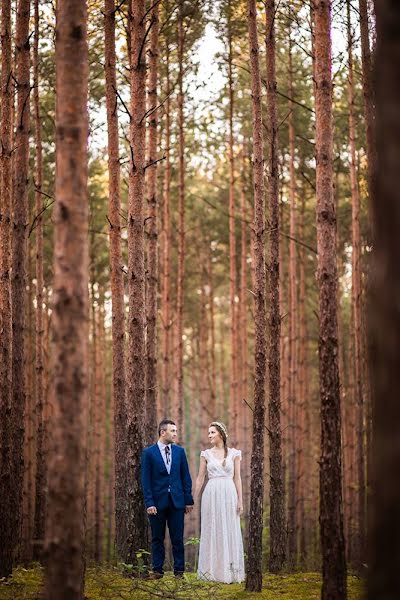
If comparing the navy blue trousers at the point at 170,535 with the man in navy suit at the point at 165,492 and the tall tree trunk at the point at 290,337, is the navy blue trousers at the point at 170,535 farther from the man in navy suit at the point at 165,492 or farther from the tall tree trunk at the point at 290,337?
the tall tree trunk at the point at 290,337

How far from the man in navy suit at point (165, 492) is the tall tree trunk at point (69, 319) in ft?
11.8

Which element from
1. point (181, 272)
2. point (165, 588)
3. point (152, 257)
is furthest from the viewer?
point (181, 272)

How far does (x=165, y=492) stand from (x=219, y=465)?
94 centimetres

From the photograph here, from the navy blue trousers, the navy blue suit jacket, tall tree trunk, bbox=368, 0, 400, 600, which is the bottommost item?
the navy blue trousers

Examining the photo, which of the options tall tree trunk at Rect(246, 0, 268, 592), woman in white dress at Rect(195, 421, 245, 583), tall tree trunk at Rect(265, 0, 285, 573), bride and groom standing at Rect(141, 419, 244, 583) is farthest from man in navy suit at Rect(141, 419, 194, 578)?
tall tree trunk at Rect(265, 0, 285, 573)

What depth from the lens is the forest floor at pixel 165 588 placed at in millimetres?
6512

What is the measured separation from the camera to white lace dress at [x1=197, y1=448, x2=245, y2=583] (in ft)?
28.3

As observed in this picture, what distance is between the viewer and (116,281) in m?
8.97

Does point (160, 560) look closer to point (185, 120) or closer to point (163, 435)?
point (163, 435)

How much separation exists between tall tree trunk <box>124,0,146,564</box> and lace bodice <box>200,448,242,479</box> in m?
0.99

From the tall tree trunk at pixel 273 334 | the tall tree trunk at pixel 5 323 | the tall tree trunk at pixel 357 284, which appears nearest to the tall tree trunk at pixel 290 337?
the tall tree trunk at pixel 357 284

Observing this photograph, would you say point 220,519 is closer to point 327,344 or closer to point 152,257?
point 327,344

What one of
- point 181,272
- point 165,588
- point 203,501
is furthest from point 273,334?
point 181,272

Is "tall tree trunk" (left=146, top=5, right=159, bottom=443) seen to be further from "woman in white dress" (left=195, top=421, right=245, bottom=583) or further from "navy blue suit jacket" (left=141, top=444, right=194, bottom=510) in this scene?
"navy blue suit jacket" (left=141, top=444, right=194, bottom=510)
